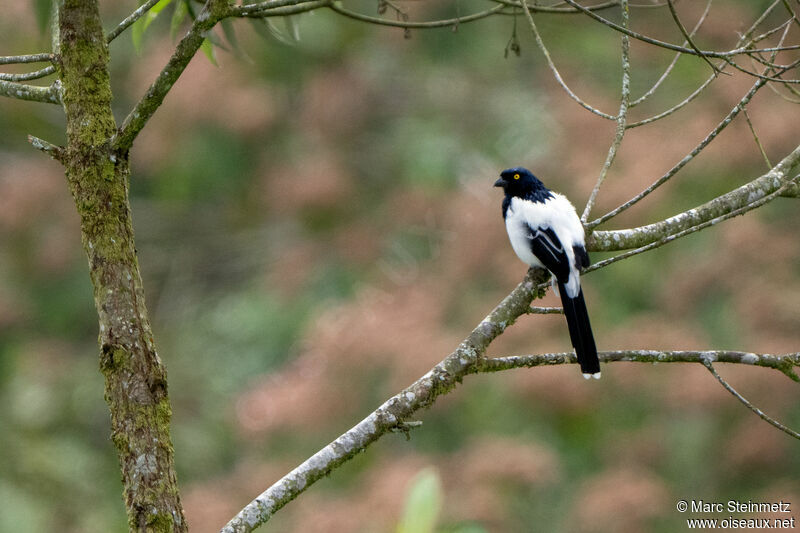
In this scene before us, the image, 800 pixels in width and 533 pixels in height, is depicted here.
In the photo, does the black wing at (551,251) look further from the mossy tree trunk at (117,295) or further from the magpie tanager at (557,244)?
the mossy tree trunk at (117,295)

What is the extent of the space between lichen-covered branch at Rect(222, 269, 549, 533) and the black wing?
0.86 meters

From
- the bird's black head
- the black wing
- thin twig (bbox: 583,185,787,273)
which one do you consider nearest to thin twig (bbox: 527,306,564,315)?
thin twig (bbox: 583,185,787,273)

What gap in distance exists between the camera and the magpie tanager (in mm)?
2994

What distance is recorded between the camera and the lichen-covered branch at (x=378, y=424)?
1.88 m

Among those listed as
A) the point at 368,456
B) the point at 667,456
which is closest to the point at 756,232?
the point at 667,456

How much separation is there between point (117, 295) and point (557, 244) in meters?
1.71

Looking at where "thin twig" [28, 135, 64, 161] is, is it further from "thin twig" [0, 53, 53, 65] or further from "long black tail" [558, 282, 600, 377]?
"long black tail" [558, 282, 600, 377]

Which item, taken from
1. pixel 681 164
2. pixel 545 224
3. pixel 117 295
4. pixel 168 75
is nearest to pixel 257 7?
pixel 168 75

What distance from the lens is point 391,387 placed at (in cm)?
540

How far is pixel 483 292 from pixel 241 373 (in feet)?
8.48

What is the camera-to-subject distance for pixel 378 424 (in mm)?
1961

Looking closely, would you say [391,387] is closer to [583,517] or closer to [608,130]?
[583,517]

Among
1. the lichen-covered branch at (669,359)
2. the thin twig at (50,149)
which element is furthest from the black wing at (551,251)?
the thin twig at (50,149)

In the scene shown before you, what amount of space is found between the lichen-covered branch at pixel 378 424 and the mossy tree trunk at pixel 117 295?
0.54ft
